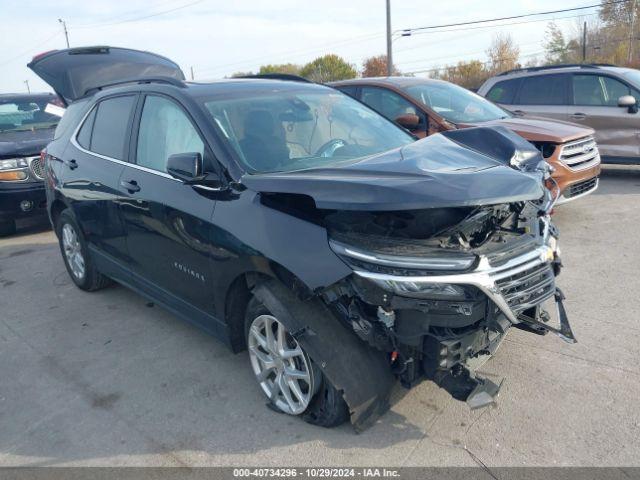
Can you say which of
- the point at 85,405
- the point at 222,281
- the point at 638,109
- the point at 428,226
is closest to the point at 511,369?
the point at 428,226

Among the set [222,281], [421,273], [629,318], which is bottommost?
[629,318]

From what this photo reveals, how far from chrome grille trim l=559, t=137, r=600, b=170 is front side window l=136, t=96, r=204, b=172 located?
179 inches

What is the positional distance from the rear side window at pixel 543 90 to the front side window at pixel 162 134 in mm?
7242

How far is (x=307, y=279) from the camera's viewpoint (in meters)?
2.75

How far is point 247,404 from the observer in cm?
334

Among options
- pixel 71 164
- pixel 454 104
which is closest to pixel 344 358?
pixel 71 164

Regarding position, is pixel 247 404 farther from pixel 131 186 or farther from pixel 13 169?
pixel 13 169

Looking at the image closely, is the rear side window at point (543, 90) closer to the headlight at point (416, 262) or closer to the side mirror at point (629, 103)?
the side mirror at point (629, 103)

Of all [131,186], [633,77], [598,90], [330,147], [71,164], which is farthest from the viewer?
[598,90]

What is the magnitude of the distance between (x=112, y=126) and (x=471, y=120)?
174 inches

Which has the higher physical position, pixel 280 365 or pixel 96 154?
pixel 96 154

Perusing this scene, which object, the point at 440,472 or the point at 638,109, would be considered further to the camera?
the point at 638,109

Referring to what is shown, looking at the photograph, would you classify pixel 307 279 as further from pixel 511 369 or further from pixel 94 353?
pixel 94 353

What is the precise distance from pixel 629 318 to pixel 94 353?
155 inches
